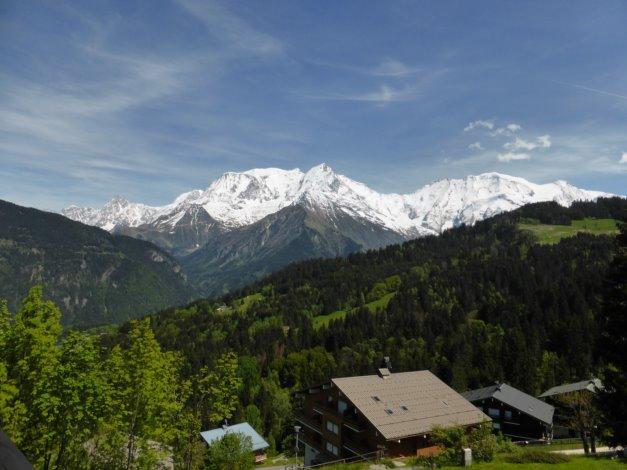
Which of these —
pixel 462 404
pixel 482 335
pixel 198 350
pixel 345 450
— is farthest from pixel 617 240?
pixel 198 350

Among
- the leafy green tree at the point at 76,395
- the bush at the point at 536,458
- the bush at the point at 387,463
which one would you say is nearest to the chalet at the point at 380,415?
the bush at the point at 387,463

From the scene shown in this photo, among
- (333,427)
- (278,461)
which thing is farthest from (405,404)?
(278,461)

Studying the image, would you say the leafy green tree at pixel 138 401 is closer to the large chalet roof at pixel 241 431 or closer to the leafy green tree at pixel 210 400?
the leafy green tree at pixel 210 400

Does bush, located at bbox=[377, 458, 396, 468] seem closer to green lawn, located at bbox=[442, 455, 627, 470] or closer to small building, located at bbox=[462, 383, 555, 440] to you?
green lawn, located at bbox=[442, 455, 627, 470]

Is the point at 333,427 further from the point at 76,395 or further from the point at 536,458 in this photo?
the point at 76,395

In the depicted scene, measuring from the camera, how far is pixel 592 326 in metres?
139

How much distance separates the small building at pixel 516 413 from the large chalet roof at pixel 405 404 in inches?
1199

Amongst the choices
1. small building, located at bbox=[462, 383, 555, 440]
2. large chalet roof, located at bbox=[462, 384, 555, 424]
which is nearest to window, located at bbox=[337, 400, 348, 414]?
small building, located at bbox=[462, 383, 555, 440]

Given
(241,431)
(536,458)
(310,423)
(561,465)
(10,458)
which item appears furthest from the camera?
(241,431)

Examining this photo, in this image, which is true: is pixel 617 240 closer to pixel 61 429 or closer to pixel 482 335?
pixel 61 429

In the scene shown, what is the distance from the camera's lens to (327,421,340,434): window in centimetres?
5794

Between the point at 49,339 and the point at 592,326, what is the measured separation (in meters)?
159

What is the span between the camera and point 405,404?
5497cm

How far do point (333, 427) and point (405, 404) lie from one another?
11137 mm
